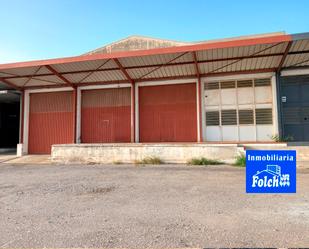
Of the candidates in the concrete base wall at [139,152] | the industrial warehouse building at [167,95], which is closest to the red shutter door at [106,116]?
the industrial warehouse building at [167,95]

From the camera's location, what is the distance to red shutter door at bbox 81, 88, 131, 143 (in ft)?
55.4

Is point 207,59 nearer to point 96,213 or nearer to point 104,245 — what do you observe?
point 96,213

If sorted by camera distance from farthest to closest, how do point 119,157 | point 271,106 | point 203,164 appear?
point 271,106, point 119,157, point 203,164

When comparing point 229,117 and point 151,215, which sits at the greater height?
point 229,117

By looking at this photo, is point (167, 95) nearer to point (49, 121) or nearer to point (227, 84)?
point (227, 84)

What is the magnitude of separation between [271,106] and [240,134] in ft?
8.08

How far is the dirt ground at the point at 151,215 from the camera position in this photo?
3.58 m

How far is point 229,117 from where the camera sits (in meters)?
15.4

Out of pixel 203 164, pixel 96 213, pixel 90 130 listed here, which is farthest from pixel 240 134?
pixel 96 213

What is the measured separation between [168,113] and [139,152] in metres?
4.27

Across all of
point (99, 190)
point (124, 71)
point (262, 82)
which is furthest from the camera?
point (262, 82)

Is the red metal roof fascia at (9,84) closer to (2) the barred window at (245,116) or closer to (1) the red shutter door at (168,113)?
(1) the red shutter door at (168,113)

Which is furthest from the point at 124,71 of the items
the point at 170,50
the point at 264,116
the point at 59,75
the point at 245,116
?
the point at 264,116

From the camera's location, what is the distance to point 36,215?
487 centimetres
